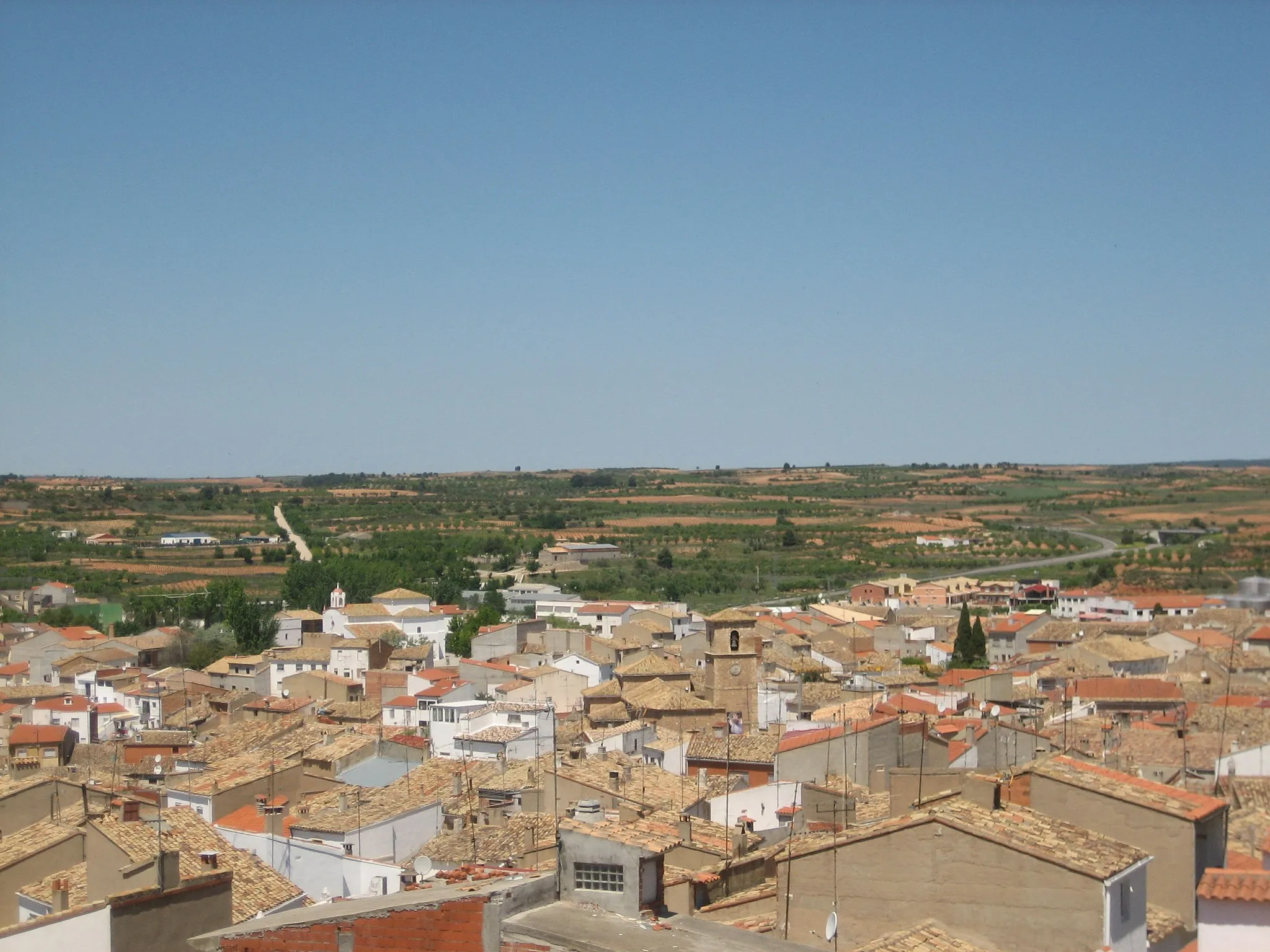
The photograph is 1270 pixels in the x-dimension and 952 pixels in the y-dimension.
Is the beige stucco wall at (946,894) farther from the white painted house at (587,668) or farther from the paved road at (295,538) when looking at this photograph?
the paved road at (295,538)

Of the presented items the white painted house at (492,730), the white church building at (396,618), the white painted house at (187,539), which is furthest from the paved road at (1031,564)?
the white painted house at (187,539)

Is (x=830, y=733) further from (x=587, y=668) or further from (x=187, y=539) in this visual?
(x=187, y=539)

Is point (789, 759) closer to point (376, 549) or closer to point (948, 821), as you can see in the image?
point (948, 821)

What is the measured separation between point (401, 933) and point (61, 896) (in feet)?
14.3

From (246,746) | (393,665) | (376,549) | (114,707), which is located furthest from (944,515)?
(246,746)

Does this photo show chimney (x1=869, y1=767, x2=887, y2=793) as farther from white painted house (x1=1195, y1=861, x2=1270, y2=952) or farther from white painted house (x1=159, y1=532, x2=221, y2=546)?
white painted house (x1=159, y1=532, x2=221, y2=546)

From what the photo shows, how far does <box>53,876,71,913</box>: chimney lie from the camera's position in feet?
28.4

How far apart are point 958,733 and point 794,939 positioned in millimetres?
9834

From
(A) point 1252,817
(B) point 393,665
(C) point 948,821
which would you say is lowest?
(B) point 393,665

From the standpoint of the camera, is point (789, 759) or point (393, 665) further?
point (393, 665)

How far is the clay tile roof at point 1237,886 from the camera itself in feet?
19.9

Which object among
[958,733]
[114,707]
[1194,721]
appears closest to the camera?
[958,733]

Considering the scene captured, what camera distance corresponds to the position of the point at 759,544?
280 feet

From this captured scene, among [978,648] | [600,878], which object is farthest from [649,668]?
[600,878]
